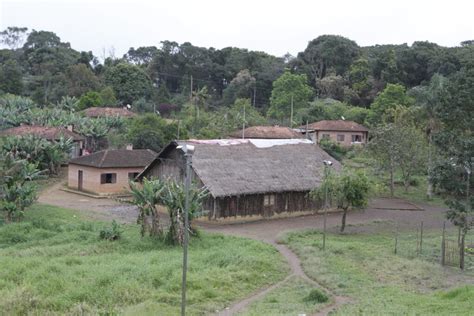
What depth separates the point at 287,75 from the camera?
239ft

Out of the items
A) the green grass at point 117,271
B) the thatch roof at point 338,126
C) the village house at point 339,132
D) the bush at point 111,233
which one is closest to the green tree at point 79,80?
the village house at point 339,132

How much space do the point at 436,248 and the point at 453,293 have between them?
A: 27.7ft

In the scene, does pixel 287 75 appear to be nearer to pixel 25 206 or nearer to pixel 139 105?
pixel 139 105

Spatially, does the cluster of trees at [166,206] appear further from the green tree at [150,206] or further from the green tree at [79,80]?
the green tree at [79,80]

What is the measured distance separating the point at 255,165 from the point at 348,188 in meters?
7.41

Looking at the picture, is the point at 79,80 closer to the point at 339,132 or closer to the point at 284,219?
the point at 339,132

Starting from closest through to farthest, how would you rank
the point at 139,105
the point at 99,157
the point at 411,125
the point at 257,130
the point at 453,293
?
1. the point at 453,293
2. the point at 99,157
3. the point at 411,125
4. the point at 257,130
5. the point at 139,105

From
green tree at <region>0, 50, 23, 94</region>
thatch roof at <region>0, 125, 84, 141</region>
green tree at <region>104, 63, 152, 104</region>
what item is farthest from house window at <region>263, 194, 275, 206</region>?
green tree at <region>0, 50, 23, 94</region>

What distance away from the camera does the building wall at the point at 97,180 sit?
4000cm

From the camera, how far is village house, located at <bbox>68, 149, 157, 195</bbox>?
131ft

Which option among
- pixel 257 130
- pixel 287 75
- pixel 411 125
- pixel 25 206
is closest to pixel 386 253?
pixel 25 206

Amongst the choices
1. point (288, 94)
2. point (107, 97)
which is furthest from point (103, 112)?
point (288, 94)

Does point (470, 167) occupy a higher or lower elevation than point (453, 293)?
higher

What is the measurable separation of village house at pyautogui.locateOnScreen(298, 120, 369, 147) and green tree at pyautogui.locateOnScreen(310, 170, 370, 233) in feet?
107
